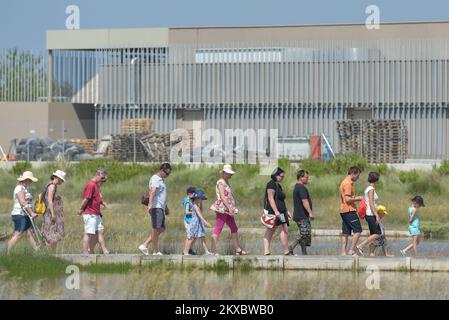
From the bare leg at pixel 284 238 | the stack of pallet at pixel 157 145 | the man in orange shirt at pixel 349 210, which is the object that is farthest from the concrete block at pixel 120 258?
the stack of pallet at pixel 157 145

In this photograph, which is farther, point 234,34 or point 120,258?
point 234,34

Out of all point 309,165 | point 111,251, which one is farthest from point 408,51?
point 111,251

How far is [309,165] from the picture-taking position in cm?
4288

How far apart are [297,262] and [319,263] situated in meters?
0.38

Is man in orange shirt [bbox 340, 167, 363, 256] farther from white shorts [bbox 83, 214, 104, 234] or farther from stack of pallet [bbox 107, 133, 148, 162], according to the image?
stack of pallet [bbox 107, 133, 148, 162]

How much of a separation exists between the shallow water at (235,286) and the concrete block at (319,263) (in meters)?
0.26

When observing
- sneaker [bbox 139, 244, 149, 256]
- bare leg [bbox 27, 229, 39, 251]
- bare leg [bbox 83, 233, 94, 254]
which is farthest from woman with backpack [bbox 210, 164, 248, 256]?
bare leg [bbox 27, 229, 39, 251]

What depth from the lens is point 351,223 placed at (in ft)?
70.9

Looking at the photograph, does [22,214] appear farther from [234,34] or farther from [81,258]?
[234,34]

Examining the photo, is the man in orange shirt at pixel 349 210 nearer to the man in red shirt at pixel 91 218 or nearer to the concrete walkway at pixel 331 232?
the man in red shirt at pixel 91 218

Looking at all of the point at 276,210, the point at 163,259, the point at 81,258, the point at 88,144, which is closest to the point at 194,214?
the point at 276,210

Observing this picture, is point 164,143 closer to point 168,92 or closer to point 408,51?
point 168,92
